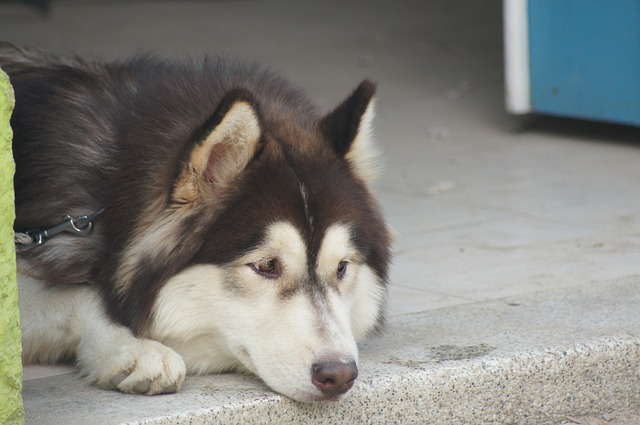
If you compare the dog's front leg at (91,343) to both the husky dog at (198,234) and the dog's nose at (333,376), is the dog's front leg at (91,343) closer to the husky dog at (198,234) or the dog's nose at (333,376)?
the husky dog at (198,234)

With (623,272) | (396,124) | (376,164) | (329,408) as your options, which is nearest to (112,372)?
(329,408)

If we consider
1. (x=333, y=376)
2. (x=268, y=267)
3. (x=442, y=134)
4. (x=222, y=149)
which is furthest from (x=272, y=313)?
(x=442, y=134)

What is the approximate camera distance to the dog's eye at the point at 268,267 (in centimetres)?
341

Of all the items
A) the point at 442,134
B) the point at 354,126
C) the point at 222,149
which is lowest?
the point at 442,134

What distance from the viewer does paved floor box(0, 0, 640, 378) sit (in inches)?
201

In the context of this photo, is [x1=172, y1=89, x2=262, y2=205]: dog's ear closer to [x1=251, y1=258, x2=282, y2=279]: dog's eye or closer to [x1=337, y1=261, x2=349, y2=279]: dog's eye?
[x1=251, y1=258, x2=282, y2=279]: dog's eye

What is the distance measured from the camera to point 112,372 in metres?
3.48

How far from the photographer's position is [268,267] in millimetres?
3416

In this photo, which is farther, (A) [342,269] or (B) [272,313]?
(A) [342,269]

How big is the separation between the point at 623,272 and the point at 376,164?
1.44 metres

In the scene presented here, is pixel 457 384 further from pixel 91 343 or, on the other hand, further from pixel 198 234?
pixel 91 343

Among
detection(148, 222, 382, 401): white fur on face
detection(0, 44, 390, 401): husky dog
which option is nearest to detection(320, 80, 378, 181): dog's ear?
detection(0, 44, 390, 401): husky dog

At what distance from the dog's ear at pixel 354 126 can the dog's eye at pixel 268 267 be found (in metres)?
0.54

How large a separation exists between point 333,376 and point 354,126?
947 millimetres
